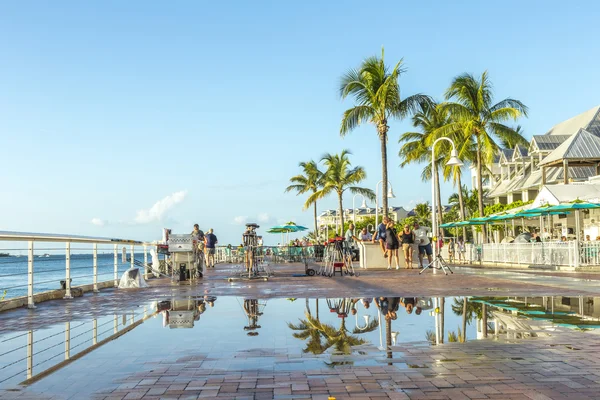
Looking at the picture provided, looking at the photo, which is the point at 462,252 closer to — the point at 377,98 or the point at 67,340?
the point at 377,98

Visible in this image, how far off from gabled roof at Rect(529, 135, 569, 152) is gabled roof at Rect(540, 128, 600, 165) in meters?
17.3

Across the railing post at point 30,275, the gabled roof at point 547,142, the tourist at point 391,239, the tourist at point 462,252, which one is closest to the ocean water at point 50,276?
the railing post at point 30,275

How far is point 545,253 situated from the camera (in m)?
26.5

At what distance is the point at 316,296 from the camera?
1296cm

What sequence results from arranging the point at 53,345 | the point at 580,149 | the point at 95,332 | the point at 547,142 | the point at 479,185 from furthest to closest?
1. the point at 547,142
2. the point at 479,185
3. the point at 580,149
4. the point at 95,332
5. the point at 53,345

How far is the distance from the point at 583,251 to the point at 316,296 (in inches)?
617

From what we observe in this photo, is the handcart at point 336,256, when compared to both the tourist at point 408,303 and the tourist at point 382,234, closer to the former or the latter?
the tourist at point 382,234

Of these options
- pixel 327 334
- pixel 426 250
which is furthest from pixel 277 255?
pixel 327 334

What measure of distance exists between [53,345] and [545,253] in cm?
2333

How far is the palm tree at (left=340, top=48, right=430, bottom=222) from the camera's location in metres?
31.8

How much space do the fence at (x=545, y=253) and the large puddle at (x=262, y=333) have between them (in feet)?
45.3

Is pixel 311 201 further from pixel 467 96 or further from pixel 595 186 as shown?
pixel 595 186

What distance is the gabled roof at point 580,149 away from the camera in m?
36.7

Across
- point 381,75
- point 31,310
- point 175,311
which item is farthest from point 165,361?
point 381,75
